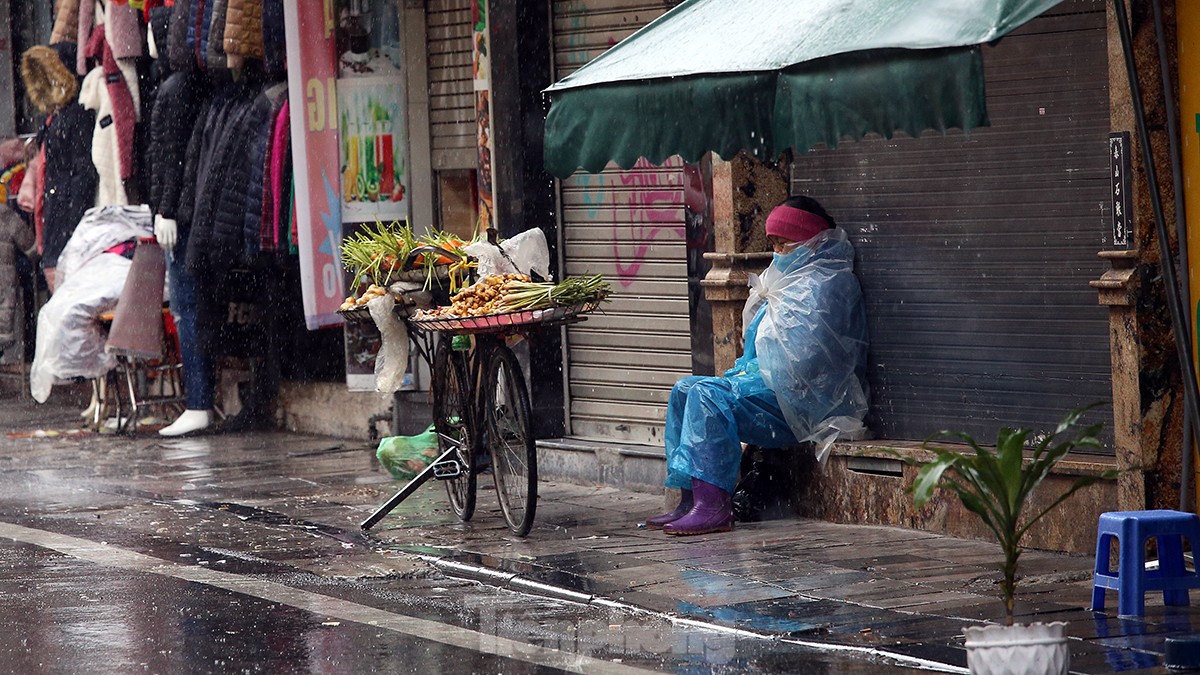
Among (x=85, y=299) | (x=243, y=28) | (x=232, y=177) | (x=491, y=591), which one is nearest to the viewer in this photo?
(x=491, y=591)

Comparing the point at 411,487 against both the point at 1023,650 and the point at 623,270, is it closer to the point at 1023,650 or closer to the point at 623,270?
the point at 623,270

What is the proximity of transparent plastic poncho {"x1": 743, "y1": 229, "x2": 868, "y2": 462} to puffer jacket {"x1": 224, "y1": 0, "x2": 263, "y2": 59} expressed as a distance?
6.03m

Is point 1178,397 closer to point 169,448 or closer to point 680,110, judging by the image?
point 680,110

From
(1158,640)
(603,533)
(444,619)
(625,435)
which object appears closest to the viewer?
(1158,640)

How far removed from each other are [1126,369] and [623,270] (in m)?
4.29

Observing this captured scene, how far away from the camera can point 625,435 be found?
11.6 meters

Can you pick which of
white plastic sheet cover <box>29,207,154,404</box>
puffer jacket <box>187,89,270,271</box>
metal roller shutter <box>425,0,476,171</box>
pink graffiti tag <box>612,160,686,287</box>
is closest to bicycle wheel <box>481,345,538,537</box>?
pink graffiti tag <box>612,160,686,287</box>

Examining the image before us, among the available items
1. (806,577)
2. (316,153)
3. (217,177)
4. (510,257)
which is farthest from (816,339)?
(217,177)

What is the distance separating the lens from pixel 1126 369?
776 cm

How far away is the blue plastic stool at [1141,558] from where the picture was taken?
6.84m

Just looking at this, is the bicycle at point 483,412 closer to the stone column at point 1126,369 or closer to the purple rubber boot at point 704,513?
the purple rubber boot at point 704,513

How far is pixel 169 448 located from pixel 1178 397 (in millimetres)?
8836

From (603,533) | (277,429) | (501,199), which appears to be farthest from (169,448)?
(603,533)

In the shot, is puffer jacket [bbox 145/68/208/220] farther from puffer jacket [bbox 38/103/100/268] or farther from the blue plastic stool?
the blue plastic stool
